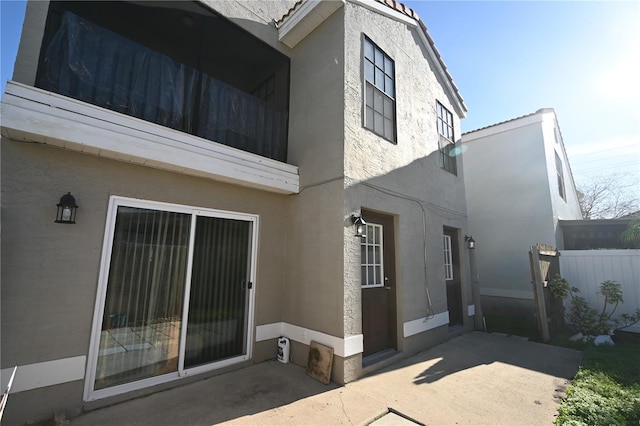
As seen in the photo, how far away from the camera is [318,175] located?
4.64 metres

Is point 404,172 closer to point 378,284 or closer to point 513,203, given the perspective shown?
point 378,284

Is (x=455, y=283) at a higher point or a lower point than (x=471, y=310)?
higher

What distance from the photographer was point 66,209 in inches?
118

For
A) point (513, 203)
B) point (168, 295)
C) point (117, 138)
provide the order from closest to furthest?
point (117, 138) → point (168, 295) → point (513, 203)

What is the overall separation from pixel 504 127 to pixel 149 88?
11063mm

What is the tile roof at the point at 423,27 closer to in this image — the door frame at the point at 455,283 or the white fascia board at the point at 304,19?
the white fascia board at the point at 304,19

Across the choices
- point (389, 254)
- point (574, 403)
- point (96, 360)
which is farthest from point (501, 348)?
point (96, 360)

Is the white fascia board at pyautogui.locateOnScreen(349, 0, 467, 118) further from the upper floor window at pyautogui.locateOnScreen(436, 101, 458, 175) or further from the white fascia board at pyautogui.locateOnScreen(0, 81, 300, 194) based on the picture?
the white fascia board at pyautogui.locateOnScreen(0, 81, 300, 194)

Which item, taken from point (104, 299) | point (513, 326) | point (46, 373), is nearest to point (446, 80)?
point (513, 326)

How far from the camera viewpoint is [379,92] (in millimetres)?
5301

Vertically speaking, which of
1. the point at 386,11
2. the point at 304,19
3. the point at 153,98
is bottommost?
the point at 153,98

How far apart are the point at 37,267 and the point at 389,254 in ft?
16.1

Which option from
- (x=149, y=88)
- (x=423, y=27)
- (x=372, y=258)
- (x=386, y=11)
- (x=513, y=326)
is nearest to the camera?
(x=149, y=88)

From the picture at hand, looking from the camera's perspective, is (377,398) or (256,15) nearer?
(377,398)
